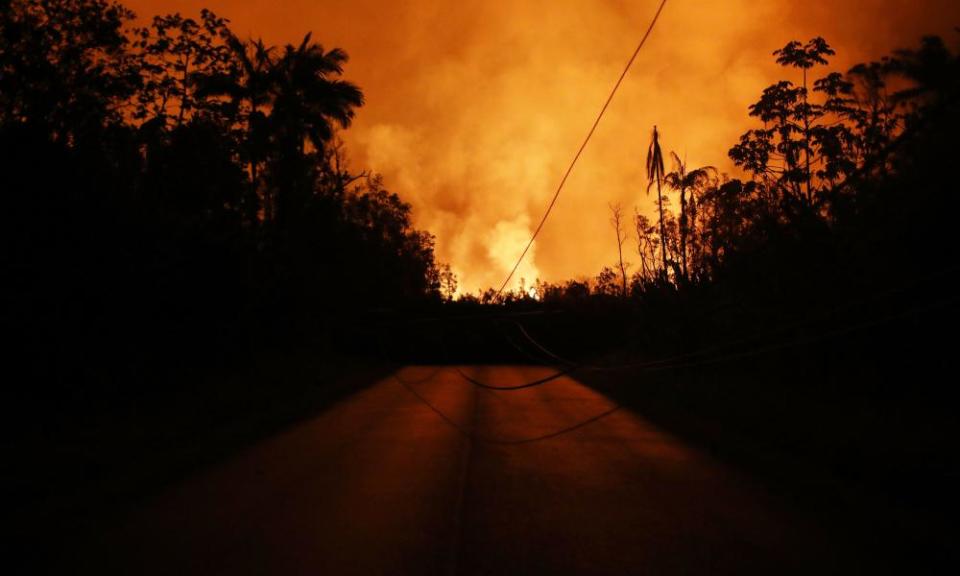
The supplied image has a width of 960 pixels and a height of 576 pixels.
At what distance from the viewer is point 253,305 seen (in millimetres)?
20547

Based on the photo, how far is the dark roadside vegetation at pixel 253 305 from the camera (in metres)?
7.88

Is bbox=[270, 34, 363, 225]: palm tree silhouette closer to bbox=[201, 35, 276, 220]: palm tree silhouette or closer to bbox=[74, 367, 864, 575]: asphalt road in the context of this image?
bbox=[201, 35, 276, 220]: palm tree silhouette

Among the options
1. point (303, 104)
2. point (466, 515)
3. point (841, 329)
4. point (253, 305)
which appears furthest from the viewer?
point (303, 104)

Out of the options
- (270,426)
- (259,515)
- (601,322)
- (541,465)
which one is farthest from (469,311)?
(259,515)

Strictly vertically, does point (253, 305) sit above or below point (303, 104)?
below

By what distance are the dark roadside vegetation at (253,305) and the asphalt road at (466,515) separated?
69 cm

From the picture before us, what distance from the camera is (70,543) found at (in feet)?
17.7

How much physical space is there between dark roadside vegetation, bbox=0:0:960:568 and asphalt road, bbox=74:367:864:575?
690mm

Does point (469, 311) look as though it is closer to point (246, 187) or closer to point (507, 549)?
point (246, 187)

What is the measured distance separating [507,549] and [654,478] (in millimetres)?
3264

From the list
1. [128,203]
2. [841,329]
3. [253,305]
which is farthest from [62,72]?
[841,329]

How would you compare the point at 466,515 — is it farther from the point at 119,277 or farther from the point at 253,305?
the point at 253,305

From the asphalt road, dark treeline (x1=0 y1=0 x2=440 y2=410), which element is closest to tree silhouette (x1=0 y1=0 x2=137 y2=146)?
dark treeline (x1=0 y1=0 x2=440 y2=410)

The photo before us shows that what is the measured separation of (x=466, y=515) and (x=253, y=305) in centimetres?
1610
